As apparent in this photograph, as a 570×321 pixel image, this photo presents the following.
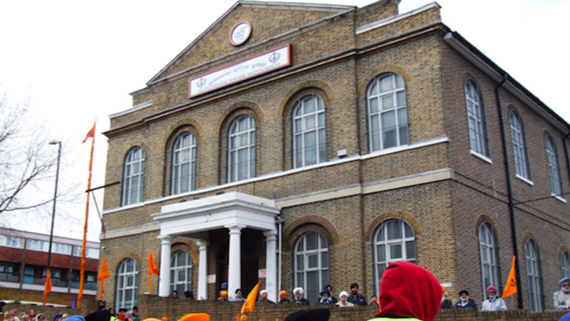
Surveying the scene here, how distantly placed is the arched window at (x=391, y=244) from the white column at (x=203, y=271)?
6.62 metres

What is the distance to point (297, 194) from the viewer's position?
21.1 m

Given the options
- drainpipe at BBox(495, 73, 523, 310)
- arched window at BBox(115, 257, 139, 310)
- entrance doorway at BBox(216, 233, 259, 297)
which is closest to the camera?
drainpipe at BBox(495, 73, 523, 310)

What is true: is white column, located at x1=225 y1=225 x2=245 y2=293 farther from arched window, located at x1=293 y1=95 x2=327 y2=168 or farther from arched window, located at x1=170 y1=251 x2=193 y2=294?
arched window, located at x1=170 y1=251 x2=193 y2=294

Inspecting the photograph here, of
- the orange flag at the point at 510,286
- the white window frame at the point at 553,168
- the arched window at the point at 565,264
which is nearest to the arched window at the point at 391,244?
the orange flag at the point at 510,286

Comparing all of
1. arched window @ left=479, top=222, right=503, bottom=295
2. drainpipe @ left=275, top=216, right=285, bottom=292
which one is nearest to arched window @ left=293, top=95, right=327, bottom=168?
drainpipe @ left=275, top=216, right=285, bottom=292

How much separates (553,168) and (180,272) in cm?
1529

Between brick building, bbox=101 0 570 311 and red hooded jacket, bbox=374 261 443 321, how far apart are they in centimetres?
1478

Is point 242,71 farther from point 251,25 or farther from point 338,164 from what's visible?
point 338,164

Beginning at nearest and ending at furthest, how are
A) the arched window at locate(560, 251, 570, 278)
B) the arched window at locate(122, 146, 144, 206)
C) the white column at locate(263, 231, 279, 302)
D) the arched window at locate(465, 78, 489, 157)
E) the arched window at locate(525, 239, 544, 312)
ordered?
the arched window at locate(465, 78, 489, 157) → the white column at locate(263, 231, 279, 302) → the arched window at locate(525, 239, 544, 312) → the arched window at locate(560, 251, 570, 278) → the arched window at locate(122, 146, 144, 206)

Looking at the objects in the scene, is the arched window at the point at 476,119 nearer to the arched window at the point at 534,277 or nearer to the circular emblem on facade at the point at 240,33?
the arched window at the point at 534,277

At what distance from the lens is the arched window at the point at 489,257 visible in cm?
1891

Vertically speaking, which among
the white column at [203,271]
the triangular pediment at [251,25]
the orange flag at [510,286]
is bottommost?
the orange flag at [510,286]

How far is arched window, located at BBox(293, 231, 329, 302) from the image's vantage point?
20.1 meters

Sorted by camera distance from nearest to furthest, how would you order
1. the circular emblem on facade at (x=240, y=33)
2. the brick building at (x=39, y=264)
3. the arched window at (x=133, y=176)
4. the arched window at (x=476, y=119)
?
the arched window at (x=476, y=119)
the circular emblem on facade at (x=240, y=33)
the arched window at (x=133, y=176)
the brick building at (x=39, y=264)
